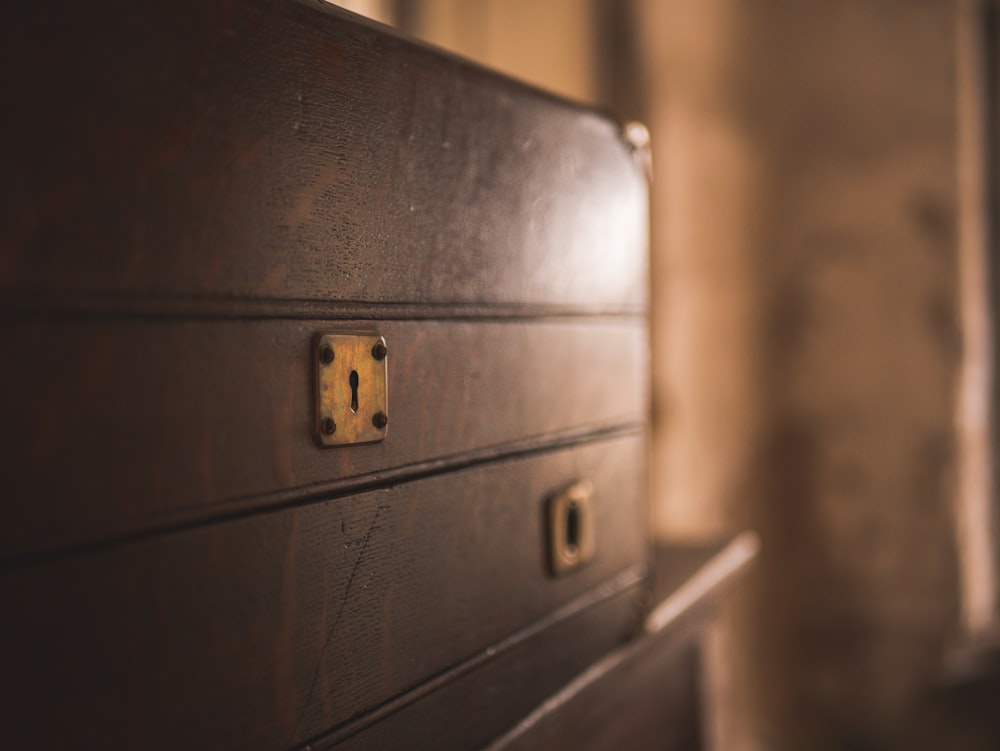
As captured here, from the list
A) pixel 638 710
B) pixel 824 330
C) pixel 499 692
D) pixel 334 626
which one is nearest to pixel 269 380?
pixel 334 626

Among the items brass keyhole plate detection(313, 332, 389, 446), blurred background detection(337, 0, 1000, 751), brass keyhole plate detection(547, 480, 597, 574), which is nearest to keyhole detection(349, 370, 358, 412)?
brass keyhole plate detection(313, 332, 389, 446)

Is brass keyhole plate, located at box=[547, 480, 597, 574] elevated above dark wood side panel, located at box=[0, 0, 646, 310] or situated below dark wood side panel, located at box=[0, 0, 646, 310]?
below

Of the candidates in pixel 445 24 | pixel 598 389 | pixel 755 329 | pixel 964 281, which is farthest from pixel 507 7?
pixel 598 389

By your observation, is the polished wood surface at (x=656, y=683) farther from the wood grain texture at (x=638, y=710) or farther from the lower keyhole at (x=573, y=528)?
the lower keyhole at (x=573, y=528)

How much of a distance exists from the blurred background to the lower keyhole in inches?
64.4

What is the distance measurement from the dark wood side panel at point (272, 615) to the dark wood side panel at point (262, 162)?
0.55ft

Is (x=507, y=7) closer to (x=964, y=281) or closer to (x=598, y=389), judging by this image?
(x=964, y=281)

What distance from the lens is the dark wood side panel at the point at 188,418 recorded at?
0.50 m

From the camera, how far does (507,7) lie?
2480mm

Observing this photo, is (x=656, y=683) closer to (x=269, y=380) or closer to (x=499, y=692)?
(x=499, y=692)

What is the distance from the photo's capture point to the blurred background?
8.45 ft

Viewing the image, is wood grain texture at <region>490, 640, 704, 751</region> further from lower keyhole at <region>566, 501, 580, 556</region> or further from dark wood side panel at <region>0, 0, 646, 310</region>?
dark wood side panel at <region>0, 0, 646, 310</region>

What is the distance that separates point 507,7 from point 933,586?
1.98 m

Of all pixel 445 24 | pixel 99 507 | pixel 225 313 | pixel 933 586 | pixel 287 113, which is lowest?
pixel 933 586
